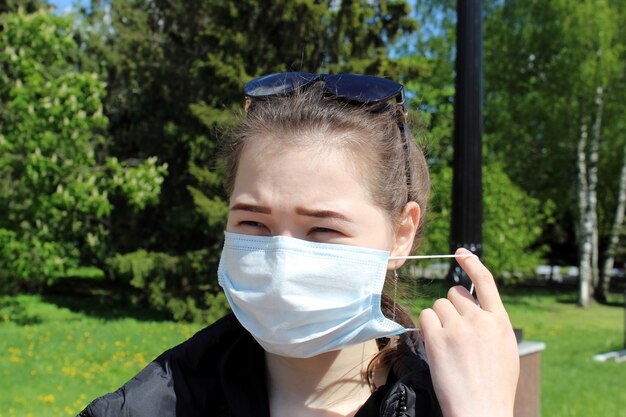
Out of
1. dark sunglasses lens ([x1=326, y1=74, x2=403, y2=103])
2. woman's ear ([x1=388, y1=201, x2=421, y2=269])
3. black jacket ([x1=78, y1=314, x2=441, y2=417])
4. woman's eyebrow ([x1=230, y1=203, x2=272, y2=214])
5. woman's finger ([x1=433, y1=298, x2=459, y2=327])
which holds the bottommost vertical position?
black jacket ([x1=78, y1=314, x2=441, y2=417])

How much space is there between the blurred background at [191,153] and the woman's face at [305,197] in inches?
21.9

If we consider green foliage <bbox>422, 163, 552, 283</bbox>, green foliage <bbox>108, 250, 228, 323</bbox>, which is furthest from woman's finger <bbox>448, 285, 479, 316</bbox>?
green foliage <bbox>422, 163, 552, 283</bbox>

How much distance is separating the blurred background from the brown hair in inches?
12.9

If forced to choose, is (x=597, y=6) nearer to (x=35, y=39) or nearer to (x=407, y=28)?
(x=407, y=28)

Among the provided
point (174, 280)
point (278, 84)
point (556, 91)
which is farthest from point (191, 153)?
point (556, 91)

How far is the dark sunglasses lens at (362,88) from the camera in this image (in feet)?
5.82

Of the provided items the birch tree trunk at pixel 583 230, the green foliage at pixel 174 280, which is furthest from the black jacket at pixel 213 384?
the birch tree trunk at pixel 583 230

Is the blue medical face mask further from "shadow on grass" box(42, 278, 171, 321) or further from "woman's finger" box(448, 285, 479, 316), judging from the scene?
"shadow on grass" box(42, 278, 171, 321)

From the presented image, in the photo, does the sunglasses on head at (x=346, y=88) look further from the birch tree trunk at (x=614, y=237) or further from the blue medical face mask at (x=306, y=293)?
the birch tree trunk at (x=614, y=237)

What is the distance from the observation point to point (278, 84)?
1.86 meters

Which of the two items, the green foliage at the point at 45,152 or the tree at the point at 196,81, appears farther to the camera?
the tree at the point at 196,81

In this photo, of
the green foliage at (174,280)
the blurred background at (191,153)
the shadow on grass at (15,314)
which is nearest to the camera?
the blurred background at (191,153)

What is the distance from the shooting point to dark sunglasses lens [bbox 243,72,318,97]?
6.00ft

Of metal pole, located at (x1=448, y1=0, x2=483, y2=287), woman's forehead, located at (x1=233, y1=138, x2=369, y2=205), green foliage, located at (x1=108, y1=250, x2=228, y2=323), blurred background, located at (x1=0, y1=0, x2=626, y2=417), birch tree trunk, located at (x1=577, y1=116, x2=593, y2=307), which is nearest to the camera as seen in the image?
woman's forehead, located at (x1=233, y1=138, x2=369, y2=205)
